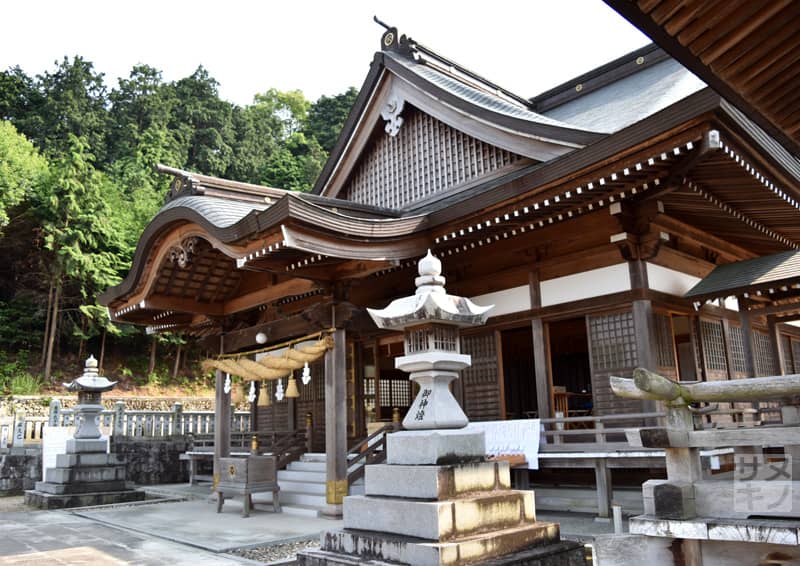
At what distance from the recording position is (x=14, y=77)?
4125 cm

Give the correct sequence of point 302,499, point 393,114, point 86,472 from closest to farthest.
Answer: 1. point 302,499
2. point 86,472
3. point 393,114

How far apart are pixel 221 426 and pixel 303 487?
239 centimetres

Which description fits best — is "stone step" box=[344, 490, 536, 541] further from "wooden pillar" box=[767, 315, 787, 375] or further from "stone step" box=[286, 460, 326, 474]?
"wooden pillar" box=[767, 315, 787, 375]

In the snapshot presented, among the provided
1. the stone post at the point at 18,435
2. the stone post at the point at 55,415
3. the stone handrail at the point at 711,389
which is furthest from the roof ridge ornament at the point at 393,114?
the stone post at the point at 18,435

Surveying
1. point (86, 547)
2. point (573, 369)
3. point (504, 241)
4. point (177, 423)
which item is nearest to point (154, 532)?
point (86, 547)

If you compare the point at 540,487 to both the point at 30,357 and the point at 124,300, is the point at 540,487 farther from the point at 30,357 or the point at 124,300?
the point at 30,357

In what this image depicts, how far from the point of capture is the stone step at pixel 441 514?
530 centimetres

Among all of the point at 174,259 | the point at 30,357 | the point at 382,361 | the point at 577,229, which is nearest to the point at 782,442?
the point at 577,229

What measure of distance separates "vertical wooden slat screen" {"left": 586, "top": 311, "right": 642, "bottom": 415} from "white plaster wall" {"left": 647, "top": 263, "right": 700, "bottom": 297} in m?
0.65

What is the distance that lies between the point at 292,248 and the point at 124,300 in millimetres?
5615

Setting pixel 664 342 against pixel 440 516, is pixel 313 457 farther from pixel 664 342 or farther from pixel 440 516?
pixel 440 516

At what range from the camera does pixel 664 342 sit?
30.2 feet

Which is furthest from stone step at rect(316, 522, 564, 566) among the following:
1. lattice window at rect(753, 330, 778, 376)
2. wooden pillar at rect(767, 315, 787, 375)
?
lattice window at rect(753, 330, 778, 376)

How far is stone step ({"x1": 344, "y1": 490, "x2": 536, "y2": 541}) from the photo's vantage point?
5297 mm
